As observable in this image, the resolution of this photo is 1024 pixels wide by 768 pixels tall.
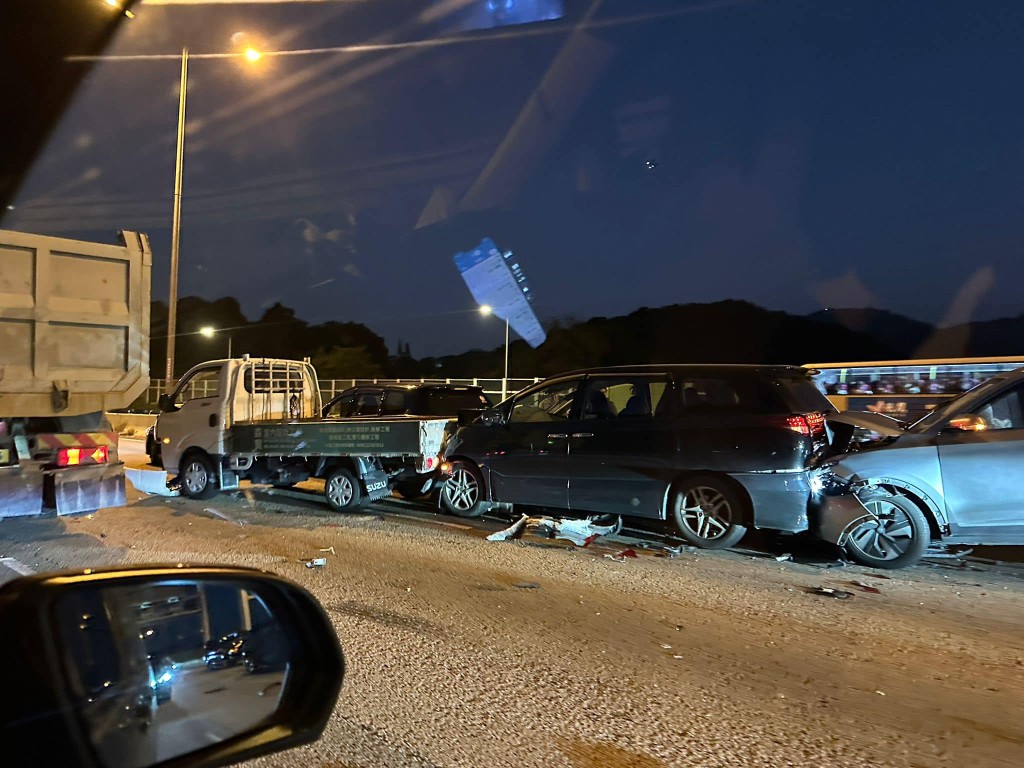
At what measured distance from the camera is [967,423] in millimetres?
6457

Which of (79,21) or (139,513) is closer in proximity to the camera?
(139,513)

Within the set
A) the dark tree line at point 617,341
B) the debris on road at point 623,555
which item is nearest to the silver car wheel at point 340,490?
the debris on road at point 623,555

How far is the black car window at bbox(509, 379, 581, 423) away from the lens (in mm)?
8430

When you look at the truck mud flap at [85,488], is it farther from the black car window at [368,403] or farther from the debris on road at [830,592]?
the debris on road at [830,592]

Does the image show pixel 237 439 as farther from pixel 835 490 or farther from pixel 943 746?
pixel 943 746

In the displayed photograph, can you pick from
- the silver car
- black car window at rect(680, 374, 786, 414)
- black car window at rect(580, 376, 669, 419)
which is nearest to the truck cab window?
black car window at rect(580, 376, 669, 419)

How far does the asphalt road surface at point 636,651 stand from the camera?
3391mm

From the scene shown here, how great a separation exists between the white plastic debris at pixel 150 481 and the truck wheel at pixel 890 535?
9769 millimetres

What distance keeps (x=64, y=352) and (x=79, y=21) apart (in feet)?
29.4

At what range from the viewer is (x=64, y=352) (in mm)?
7078

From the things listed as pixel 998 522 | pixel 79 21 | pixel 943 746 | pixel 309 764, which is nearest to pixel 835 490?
pixel 998 522

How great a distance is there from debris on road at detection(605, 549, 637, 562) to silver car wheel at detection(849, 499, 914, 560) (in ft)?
6.95

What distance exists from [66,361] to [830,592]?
7.52 metres

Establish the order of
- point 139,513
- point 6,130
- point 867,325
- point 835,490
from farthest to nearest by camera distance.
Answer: point 867,325 < point 6,130 < point 139,513 < point 835,490
